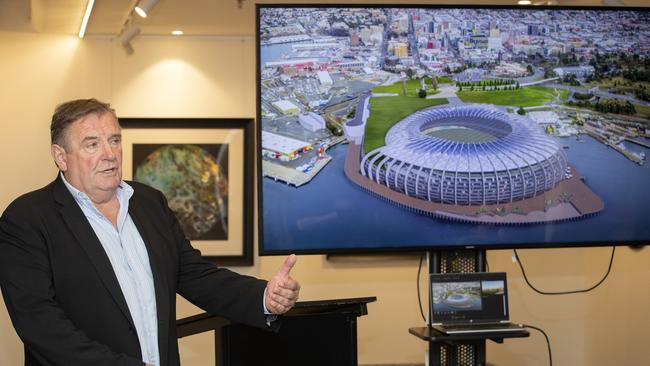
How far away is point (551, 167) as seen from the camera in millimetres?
3277

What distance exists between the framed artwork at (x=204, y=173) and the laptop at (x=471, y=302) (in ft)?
10.3

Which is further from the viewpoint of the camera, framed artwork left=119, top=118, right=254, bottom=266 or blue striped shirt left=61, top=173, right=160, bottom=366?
framed artwork left=119, top=118, right=254, bottom=266

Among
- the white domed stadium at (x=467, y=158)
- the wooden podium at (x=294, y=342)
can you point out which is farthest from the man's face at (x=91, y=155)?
the white domed stadium at (x=467, y=158)

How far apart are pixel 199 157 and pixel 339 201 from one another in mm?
3145

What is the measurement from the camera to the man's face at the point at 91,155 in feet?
7.95

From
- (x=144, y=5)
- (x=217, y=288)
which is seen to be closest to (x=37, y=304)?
(x=217, y=288)

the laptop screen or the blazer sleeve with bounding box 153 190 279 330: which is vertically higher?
the blazer sleeve with bounding box 153 190 279 330

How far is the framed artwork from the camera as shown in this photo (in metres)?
6.12

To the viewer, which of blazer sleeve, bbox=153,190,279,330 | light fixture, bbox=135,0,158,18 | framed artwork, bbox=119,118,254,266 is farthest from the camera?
framed artwork, bbox=119,118,254,266

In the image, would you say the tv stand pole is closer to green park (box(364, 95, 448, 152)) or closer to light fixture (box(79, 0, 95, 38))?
green park (box(364, 95, 448, 152))

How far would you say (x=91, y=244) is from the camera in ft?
7.75

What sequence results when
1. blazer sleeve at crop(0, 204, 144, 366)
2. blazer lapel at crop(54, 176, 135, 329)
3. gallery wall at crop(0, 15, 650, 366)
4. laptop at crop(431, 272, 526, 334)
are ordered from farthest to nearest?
Result: gallery wall at crop(0, 15, 650, 366) → laptop at crop(431, 272, 526, 334) → blazer lapel at crop(54, 176, 135, 329) → blazer sleeve at crop(0, 204, 144, 366)

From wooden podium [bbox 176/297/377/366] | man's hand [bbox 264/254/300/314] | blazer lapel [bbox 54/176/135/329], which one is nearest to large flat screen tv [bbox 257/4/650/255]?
wooden podium [bbox 176/297/377/366]

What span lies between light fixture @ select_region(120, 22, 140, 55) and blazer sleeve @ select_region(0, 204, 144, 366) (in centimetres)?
349
